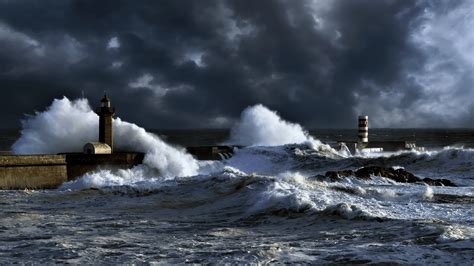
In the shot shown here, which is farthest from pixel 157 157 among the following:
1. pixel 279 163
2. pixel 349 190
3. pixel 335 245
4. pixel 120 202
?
pixel 335 245

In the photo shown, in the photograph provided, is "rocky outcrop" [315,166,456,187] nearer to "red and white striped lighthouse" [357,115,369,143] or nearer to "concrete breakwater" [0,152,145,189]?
"concrete breakwater" [0,152,145,189]

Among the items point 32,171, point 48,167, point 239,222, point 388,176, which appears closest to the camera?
point 239,222

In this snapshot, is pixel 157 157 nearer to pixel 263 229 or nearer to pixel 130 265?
pixel 263 229

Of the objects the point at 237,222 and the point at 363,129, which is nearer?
the point at 237,222

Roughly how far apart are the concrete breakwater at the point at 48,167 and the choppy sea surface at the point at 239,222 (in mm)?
610

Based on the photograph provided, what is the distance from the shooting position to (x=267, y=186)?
10.3 metres

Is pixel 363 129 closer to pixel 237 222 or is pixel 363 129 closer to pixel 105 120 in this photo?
pixel 105 120

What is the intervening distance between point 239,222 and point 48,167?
7.36 m

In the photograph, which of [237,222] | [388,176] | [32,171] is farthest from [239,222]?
[32,171]

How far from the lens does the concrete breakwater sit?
13.4 meters

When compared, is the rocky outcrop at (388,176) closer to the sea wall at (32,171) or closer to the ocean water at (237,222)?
the ocean water at (237,222)

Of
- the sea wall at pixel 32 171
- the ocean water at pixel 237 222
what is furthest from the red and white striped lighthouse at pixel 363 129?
the sea wall at pixel 32 171

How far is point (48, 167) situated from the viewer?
14.1m

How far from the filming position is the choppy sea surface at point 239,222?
580cm
